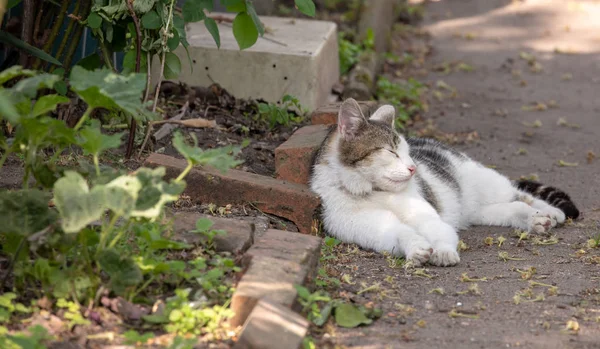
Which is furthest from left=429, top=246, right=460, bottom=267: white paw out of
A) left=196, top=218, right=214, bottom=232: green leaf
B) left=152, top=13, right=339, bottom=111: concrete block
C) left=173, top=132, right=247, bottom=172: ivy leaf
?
left=152, top=13, right=339, bottom=111: concrete block

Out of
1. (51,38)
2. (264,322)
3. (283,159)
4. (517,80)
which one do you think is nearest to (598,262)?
(283,159)

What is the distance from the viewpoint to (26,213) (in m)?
3.32

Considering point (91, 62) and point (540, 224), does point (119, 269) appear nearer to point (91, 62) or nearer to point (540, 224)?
point (91, 62)

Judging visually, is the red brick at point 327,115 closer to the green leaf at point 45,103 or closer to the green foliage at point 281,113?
the green foliage at point 281,113

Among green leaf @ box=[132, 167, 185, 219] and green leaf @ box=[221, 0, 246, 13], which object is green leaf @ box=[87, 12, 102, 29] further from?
green leaf @ box=[132, 167, 185, 219]

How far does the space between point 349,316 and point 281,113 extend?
292 centimetres

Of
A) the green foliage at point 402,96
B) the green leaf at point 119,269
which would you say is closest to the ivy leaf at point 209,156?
the green leaf at point 119,269

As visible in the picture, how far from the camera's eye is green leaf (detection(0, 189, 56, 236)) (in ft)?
10.8

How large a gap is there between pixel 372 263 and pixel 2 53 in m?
3.22

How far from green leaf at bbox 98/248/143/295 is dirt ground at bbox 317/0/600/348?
80cm

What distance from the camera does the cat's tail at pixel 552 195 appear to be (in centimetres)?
→ 557

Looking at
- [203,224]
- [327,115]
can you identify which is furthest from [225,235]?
[327,115]

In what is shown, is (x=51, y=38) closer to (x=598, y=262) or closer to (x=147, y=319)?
(x=147, y=319)

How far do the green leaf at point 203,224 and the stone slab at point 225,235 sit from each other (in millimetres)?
52
